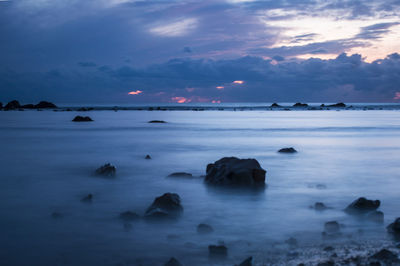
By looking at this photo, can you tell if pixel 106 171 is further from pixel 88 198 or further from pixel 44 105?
pixel 44 105

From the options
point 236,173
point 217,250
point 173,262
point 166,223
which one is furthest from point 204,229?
point 236,173

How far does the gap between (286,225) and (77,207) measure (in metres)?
3.73

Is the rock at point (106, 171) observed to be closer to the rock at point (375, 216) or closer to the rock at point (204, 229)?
the rock at point (204, 229)

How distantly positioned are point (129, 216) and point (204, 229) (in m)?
1.36

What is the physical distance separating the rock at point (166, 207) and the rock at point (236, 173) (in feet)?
6.88

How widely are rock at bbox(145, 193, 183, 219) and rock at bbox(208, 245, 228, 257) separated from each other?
1542 mm

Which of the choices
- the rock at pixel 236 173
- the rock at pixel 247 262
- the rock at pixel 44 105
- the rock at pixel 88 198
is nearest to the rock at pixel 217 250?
the rock at pixel 247 262

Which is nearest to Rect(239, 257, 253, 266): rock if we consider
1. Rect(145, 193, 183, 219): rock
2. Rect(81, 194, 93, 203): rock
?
Rect(145, 193, 183, 219): rock

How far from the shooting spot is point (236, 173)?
8492mm

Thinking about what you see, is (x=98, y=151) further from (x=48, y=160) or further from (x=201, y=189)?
(x=201, y=189)

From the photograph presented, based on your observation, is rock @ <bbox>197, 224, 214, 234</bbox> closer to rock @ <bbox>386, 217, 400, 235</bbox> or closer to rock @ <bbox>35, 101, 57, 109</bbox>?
rock @ <bbox>386, 217, 400, 235</bbox>

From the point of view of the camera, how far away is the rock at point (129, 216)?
6.13 metres

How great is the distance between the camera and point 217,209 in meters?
6.86

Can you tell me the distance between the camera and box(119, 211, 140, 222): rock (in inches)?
241
